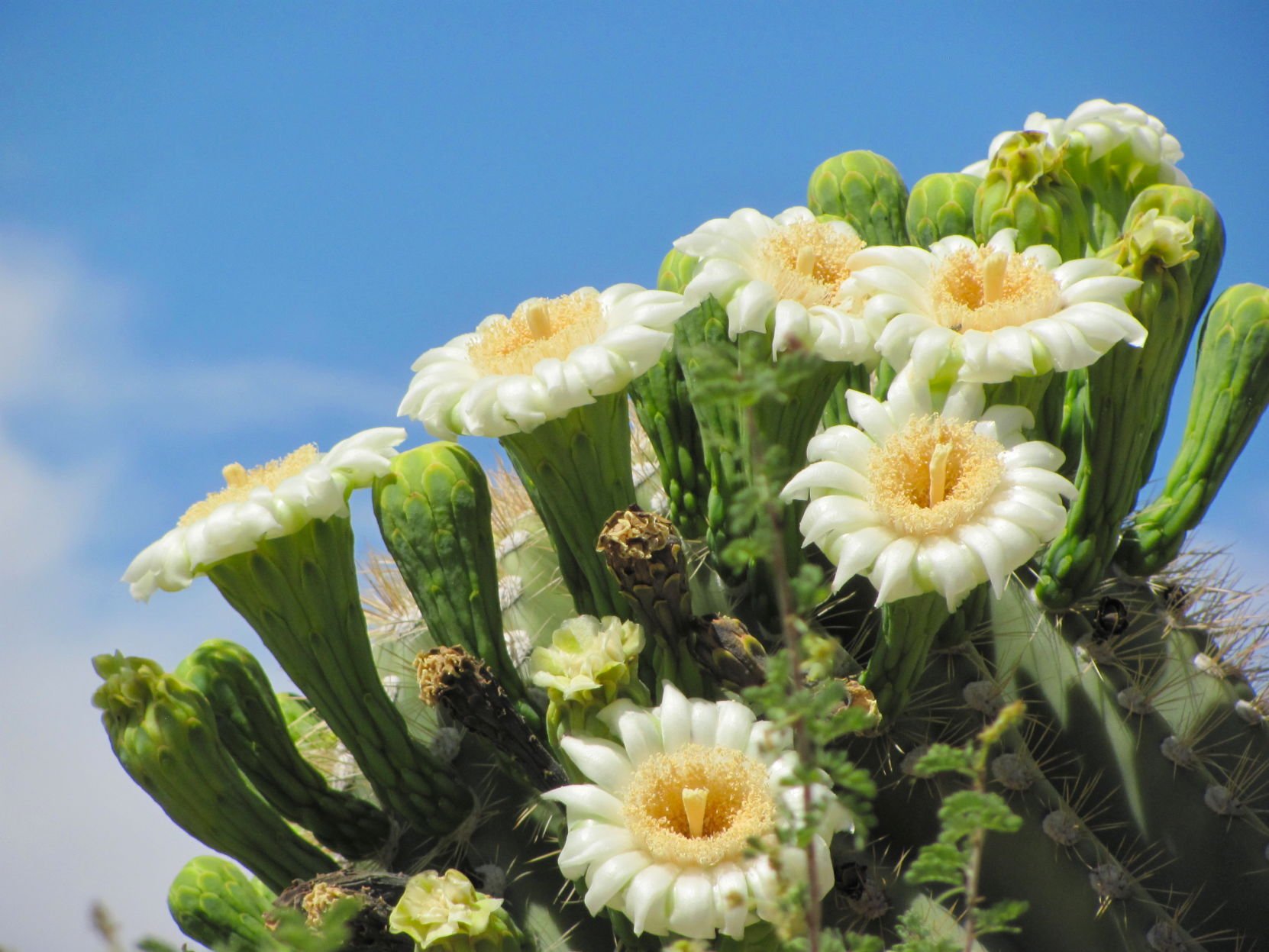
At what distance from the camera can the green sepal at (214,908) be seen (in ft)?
5.69

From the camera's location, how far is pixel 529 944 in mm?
1598

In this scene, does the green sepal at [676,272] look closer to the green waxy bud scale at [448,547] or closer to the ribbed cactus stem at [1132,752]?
the green waxy bud scale at [448,547]

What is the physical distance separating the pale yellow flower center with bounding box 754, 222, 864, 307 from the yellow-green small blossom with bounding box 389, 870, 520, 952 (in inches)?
34.8

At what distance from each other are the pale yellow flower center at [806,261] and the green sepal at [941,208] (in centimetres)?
20

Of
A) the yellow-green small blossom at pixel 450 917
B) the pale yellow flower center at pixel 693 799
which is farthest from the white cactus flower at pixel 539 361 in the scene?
the yellow-green small blossom at pixel 450 917

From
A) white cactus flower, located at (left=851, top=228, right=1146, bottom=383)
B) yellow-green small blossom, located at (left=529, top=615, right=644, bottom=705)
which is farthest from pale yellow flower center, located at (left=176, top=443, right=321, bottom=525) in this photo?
white cactus flower, located at (left=851, top=228, right=1146, bottom=383)

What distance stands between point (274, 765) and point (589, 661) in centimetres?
61

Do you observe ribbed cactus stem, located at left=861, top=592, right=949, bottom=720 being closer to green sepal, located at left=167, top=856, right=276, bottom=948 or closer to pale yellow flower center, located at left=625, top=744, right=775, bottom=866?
pale yellow flower center, located at left=625, top=744, right=775, bottom=866

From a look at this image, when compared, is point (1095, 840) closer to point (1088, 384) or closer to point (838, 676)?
point (838, 676)

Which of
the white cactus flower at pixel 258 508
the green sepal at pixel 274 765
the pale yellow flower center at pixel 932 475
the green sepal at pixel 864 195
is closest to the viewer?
the pale yellow flower center at pixel 932 475

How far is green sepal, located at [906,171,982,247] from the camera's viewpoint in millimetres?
2012

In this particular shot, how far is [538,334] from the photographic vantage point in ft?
5.58

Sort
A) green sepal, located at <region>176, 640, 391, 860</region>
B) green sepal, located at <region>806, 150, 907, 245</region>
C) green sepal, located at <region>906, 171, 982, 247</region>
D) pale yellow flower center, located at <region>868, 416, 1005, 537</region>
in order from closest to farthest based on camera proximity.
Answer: pale yellow flower center, located at <region>868, 416, 1005, 537</region>, green sepal, located at <region>176, 640, 391, 860</region>, green sepal, located at <region>906, 171, 982, 247</region>, green sepal, located at <region>806, 150, 907, 245</region>


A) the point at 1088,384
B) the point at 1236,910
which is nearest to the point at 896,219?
the point at 1088,384
